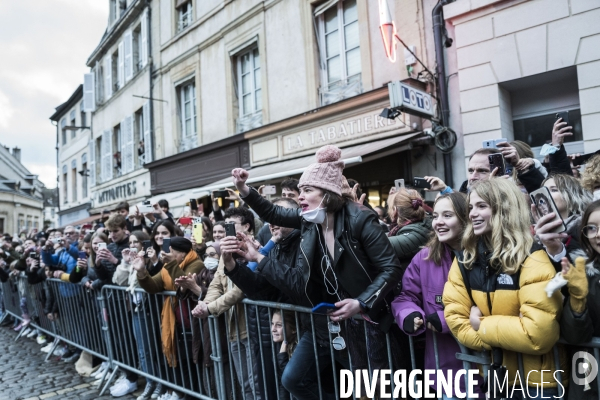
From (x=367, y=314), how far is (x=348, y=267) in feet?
1.02

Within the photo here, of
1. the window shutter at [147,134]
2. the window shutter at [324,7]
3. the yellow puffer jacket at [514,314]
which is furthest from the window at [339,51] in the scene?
the window shutter at [147,134]

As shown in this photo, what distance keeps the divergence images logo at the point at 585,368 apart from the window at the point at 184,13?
14.6 metres

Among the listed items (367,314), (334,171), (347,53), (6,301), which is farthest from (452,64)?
(6,301)

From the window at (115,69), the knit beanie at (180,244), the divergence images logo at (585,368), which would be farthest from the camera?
the window at (115,69)

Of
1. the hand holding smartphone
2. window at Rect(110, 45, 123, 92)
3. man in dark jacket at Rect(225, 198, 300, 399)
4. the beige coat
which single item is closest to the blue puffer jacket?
the beige coat

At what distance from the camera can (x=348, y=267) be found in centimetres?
274

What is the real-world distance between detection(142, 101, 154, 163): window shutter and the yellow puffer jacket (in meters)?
14.9

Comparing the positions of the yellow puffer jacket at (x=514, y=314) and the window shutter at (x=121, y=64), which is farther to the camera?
the window shutter at (x=121, y=64)

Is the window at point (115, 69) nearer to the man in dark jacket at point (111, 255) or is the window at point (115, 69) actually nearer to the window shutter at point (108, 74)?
the window shutter at point (108, 74)

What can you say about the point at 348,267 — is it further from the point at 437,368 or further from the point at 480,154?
the point at 480,154

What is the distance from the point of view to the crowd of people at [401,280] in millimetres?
2053

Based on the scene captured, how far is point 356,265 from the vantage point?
8.90ft

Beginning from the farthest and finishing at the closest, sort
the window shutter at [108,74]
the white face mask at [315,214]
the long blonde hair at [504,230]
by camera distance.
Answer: the window shutter at [108,74], the white face mask at [315,214], the long blonde hair at [504,230]

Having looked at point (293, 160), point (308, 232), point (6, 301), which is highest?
point (293, 160)
